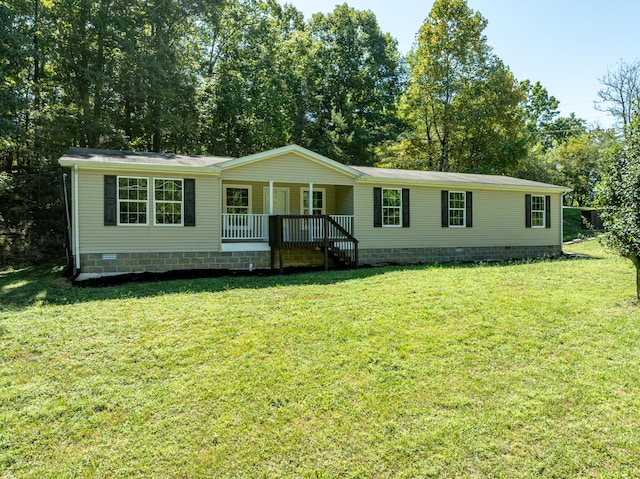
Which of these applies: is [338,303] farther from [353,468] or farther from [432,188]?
[432,188]

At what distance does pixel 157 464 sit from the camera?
324 centimetres

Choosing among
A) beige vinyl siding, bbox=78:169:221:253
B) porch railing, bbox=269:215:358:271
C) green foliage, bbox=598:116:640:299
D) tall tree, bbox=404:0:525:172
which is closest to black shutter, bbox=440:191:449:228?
porch railing, bbox=269:215:358:271

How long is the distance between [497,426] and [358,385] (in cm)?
137

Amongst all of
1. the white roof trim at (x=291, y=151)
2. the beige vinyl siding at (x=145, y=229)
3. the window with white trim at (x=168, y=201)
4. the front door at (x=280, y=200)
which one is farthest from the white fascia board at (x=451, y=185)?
the window with white trim at (x=168, y=201)

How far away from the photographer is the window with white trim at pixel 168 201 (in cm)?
1067

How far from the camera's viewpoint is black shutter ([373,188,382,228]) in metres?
13.4

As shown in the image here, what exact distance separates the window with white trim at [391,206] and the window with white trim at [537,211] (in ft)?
19.9

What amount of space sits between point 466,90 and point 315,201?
14.3 metres

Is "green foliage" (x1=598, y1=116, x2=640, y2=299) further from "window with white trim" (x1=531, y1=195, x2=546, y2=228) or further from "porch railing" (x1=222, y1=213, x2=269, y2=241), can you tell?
"window with white trim" (x1=531, y1=195, x2=546, y2=228)

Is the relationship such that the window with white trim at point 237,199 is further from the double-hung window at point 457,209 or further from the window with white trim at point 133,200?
the double-hung window at point 457,209

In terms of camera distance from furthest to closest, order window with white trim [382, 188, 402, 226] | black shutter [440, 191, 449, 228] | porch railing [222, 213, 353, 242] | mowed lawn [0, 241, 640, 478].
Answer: black shutter [440, 191, 449, 228]
window with white trim [382, 188, 402, 226]
porch railing [222, 213, 353, 242]
mowed lawn [0, 241, 640, 478]

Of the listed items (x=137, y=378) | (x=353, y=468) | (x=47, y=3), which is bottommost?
(x=353, y=468)

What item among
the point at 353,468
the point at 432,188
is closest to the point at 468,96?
the point at 432,188

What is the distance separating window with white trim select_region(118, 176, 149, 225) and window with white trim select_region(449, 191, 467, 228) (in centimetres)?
995
